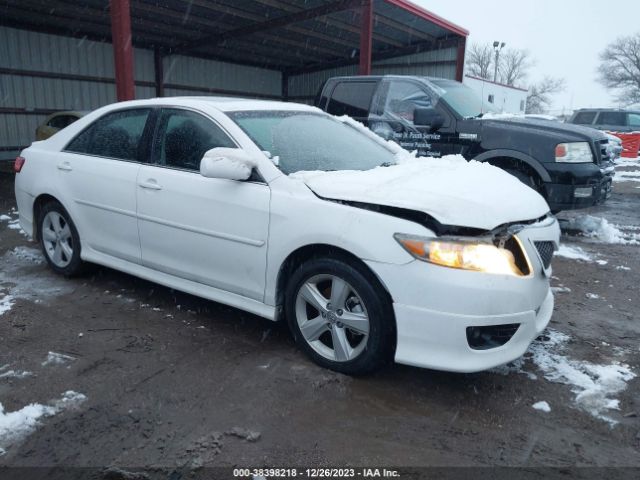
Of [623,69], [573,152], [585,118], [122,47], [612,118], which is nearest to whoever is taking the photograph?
[573,152]

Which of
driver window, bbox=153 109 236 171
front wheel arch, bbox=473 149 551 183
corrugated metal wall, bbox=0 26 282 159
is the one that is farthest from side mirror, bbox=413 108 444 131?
corrugated metal wall, bbox=0 26 282 159

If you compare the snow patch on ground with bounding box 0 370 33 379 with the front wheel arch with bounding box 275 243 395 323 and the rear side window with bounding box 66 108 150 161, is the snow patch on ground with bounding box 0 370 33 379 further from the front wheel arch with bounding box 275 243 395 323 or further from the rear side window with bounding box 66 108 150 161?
the rear side window with bounding box 66 108 150 161

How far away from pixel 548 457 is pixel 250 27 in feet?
48.3

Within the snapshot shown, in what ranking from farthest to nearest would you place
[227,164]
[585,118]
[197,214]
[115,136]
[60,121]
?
[585,118] < [60,121] < [115,136] < [197,214] < [227,164]

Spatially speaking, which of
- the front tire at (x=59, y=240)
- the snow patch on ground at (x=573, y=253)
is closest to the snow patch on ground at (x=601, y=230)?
the snow patch on ground at (x=573, y=253)

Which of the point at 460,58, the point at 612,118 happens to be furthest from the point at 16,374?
the point at 612,118

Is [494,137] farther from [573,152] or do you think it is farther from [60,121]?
[60,121]

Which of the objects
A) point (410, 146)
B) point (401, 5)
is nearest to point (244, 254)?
point (410, 146)

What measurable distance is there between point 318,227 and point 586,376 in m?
1.81

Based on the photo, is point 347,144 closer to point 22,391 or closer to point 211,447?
point 211,447

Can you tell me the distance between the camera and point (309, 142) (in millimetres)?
3662

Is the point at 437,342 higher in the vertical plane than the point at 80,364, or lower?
higher

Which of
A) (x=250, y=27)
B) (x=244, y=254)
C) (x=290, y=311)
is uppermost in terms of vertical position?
(x=250, y=27)

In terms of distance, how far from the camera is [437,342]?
8.68 feet
